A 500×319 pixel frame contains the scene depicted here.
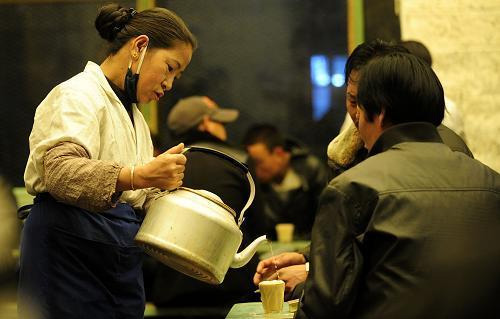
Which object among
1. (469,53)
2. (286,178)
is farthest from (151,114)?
(469,53)

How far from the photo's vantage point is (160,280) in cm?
474

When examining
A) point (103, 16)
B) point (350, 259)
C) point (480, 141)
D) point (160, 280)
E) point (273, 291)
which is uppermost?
point (103, 16)

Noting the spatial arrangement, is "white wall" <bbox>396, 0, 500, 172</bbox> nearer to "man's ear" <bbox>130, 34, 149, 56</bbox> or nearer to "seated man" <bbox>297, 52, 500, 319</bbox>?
"man's ear" <bbox>130, 34, 149, 56</bbox>

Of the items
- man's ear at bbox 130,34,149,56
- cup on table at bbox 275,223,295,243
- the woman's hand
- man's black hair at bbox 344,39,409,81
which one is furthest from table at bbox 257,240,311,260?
man's ear at bbox 130,34,149,56

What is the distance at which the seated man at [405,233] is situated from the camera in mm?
1873

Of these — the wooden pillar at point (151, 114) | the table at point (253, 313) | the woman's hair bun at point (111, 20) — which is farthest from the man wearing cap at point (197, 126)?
the table at point (253, 313)

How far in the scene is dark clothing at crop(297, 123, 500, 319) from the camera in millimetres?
1872

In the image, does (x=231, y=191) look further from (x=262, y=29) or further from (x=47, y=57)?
(x=47, y=57)

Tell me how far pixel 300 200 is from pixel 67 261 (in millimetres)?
2808

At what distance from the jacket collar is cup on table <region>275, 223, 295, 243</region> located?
10.2ft

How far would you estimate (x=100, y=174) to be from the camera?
7.84ft

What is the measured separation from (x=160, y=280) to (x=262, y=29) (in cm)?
171

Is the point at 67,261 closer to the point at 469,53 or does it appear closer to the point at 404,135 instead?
the point at 404,135

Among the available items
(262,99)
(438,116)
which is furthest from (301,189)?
(438,116)
